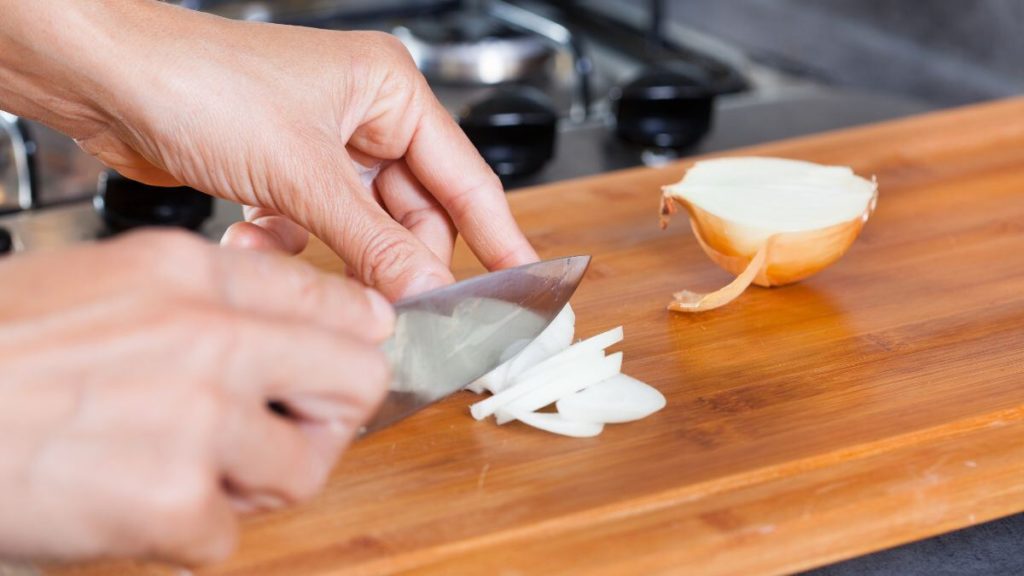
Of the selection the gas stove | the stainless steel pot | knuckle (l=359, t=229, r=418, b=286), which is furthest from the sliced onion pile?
the stainless steel pot

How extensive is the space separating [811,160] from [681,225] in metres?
0.21

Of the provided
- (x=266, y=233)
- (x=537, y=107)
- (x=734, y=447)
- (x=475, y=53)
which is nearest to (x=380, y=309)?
(x=734, y=447)

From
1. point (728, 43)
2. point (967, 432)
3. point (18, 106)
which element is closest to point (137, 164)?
point (18, 106)

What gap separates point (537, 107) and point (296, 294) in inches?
31.1

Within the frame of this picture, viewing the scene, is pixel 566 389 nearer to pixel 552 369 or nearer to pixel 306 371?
pixel 552 369

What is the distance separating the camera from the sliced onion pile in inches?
33.9

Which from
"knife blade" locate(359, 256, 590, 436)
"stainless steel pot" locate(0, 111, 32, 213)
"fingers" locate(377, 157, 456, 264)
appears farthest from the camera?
"stainless steel pot" locate(0, 111, 32, 213)

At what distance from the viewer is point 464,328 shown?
88 centimetres

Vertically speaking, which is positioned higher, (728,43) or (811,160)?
(811,160)

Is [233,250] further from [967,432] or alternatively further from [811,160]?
[811,160]

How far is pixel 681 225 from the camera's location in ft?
3.97

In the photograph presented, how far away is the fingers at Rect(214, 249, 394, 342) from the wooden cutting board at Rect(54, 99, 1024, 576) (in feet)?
0.49

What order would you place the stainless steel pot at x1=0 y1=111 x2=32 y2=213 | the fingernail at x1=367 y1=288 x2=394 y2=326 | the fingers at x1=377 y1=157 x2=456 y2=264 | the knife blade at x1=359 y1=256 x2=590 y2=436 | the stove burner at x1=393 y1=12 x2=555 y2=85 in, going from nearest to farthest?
the fingernail at x1=367 y1=288 x2=394 y2=326, the knife blade at x1=359 y1=256 x2=590 y2=436, the fingers at x1=377 y1=157 x2=456 y2=264, the stainless steel pot at x1=0 y1=111 x2=32 y2=213, the stove burner at x1=393 y1=12 x2=555 y2=85

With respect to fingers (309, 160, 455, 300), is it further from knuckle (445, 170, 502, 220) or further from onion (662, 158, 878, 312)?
onion (662, 158, 878, 312)
